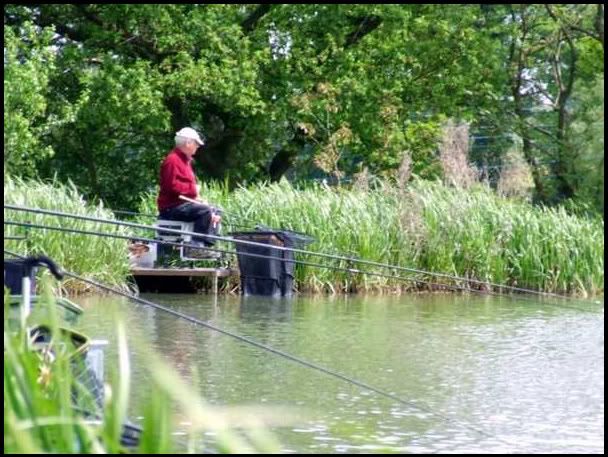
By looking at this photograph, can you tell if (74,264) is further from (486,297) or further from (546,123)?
(546,123)

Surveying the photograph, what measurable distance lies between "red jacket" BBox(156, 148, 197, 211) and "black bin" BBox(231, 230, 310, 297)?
1326 millimetres

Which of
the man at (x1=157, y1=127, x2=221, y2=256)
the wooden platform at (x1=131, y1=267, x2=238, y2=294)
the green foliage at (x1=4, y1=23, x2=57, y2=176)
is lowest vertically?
the wooden platform at (x1=131, y1=267, x2=238, y2=294)

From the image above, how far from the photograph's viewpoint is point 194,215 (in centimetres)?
1638

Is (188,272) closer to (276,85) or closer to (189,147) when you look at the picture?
(189,147)

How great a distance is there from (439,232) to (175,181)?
16.5ft

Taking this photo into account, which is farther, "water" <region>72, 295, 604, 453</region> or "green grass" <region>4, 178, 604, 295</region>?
"green grass" <region>4, 178, 604, 295</region>

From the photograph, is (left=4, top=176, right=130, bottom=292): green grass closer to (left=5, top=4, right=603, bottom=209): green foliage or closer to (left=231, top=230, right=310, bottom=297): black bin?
(left=231, top=230, right=310, bottom=297): black bin

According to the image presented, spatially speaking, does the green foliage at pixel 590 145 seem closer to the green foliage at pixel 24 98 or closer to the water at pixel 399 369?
the green foliage at pixel 24 98

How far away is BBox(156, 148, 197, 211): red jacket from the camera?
642 inches

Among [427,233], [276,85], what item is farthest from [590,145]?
[427,233]

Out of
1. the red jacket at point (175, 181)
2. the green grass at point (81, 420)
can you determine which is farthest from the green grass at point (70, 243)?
the green grass at point (81, 420)

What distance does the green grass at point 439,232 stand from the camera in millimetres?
19750

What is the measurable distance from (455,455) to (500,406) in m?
1.87

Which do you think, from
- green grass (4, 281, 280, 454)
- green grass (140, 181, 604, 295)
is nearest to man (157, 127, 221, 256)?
green grass (140, 181, 604, 295)
